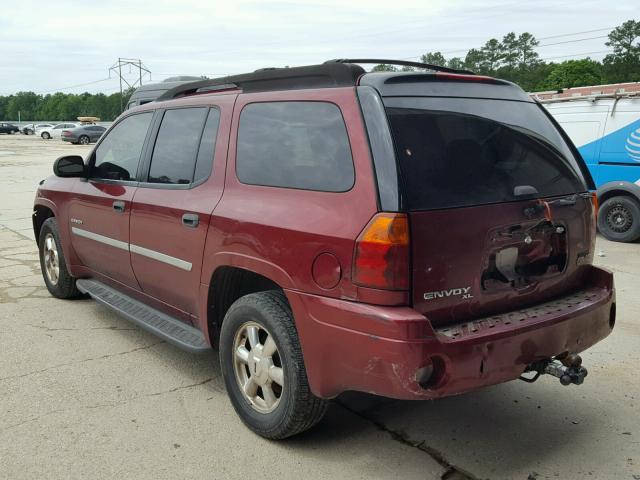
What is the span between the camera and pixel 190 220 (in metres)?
3.52

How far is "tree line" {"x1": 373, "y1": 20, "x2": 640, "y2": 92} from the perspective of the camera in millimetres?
85625

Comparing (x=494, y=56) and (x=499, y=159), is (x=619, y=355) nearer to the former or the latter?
(x=499, y=159)

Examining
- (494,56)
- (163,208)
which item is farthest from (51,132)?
(494,56)

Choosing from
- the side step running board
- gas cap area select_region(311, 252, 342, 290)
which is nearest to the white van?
the side step running board

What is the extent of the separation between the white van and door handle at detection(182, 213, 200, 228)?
7802mm

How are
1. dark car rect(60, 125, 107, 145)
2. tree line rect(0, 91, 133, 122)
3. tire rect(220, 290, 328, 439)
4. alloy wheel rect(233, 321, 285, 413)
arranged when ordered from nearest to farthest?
tire rect(220, 290, 328, 439), alloy wheel rect(233, 321, 285, 413), dark car rect(60, 125, 107, 145), tree line rect(0, 91, 133, 122)

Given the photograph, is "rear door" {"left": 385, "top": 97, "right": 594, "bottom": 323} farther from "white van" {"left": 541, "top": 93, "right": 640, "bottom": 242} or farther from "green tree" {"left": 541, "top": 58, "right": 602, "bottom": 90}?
"green tree" {"left": 541, "top": 58, "right": 602, "bottom": 90}

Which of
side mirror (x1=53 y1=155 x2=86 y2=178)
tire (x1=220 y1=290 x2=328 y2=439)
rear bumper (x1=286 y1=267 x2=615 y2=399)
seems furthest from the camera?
side mirror (x1=53 y1=155 x2=86 y2=178)

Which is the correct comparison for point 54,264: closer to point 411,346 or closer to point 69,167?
point 69,167

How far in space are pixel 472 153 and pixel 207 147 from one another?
1580mm

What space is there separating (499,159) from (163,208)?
6.69 feet

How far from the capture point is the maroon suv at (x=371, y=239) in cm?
258

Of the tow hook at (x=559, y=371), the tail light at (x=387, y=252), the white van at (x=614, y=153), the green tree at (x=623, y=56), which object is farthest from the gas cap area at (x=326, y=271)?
the green tree at (x=623, y=56)

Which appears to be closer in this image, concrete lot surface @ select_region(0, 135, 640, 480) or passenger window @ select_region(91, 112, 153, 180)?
concrete lot surface @ select_region(0, 135, 640, 480)
